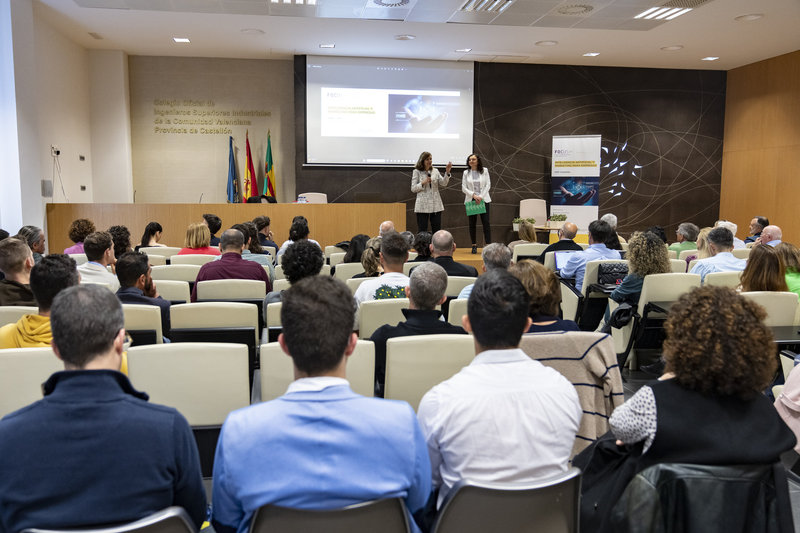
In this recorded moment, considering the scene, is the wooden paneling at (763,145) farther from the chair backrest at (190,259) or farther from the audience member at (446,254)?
the chair backrest at (190,259)

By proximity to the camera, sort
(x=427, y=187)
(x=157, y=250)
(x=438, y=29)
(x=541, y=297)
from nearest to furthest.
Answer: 1. (x=541, y=297)
2. (x=157, y=250)
3. (x=438, y=29)
4. (x=427, y=187)

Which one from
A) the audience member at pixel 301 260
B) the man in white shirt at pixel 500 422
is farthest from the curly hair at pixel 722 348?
the audience member at pixel 301 260

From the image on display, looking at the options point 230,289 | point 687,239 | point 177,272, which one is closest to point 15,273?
point 230,289

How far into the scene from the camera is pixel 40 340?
274 centimetres

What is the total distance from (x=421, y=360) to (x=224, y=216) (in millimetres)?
7810

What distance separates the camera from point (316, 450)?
1402mm

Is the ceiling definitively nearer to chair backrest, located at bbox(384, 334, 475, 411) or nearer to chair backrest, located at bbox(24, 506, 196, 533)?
chair backrest, located at bbox(384, 334, 475, 411)

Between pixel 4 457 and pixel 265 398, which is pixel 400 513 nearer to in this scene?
pixel 4 457

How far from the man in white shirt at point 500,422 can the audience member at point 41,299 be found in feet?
6.03

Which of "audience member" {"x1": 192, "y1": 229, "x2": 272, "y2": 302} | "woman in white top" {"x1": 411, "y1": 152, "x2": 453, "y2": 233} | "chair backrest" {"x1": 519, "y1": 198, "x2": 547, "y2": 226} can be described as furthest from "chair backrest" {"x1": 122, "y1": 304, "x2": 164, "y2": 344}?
"chair backrest" {"x1": 519, "y1": 198, "x2": 547, "y2": 226}

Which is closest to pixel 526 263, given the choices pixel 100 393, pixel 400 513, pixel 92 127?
pixel 400 513

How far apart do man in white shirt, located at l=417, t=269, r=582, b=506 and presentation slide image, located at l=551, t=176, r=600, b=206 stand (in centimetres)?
1082

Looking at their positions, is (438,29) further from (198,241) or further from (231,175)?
(198,241)

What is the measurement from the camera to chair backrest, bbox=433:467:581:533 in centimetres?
152
